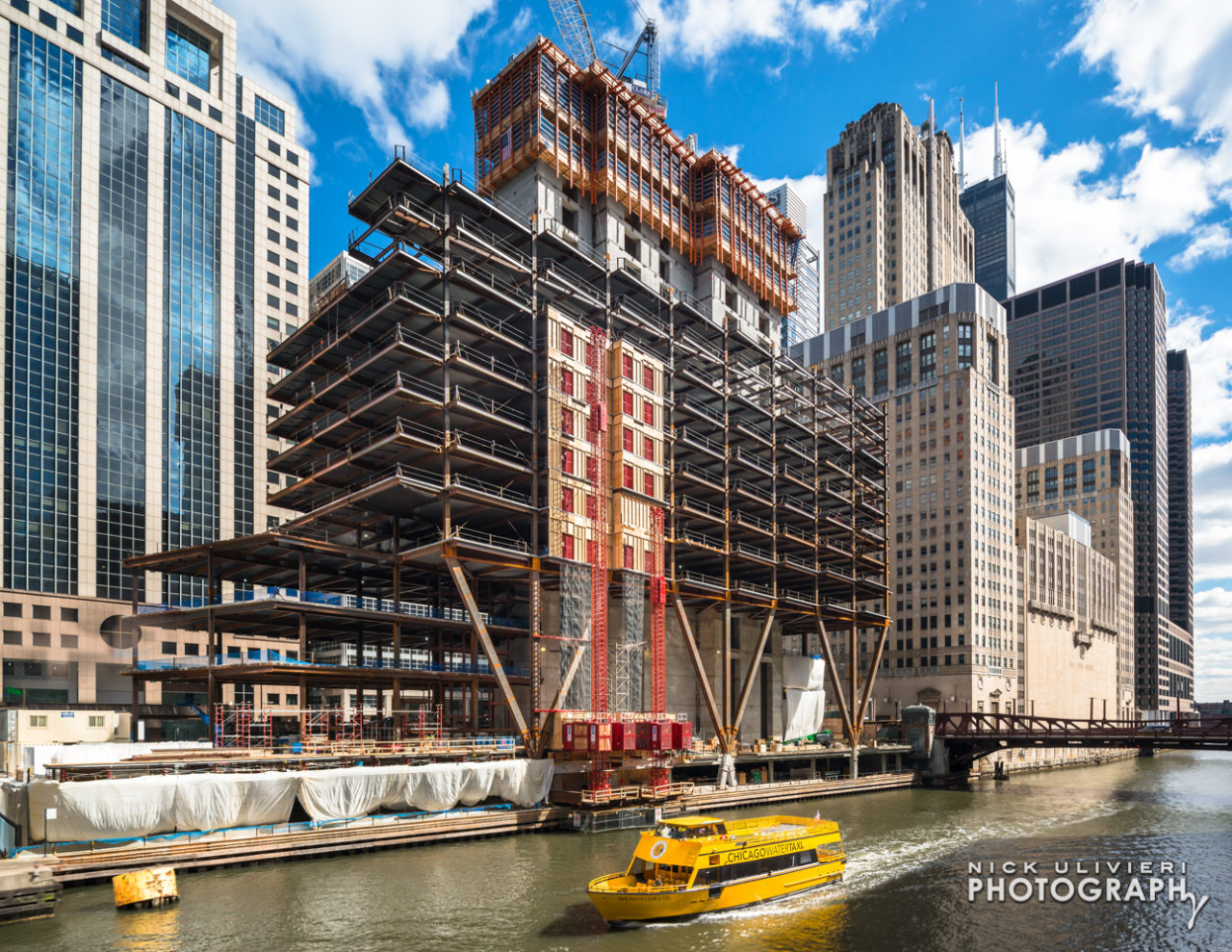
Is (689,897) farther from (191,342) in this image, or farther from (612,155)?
(191,342)

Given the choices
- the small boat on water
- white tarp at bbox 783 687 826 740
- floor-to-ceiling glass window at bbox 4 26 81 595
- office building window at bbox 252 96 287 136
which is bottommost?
white tarp at bbox 783 687 826 740

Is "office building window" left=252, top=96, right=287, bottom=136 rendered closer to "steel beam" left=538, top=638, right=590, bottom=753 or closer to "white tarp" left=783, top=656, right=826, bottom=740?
"steel beam" left=538, top=638, right=590, bottom=753

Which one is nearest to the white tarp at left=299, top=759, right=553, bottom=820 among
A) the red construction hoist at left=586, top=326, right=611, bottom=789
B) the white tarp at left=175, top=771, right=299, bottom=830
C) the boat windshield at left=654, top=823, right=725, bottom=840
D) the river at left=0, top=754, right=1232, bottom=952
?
the white tarp at left=175, top=771, right=299, bottom=830

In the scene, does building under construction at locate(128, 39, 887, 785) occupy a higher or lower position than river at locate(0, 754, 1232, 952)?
higher

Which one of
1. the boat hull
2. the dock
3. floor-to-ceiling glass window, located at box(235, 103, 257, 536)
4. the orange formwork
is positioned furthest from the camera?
floor-to-ceiling glass window, located at box(235, 103, 257, 536)

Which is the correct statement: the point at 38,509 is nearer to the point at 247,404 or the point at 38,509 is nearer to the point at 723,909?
the point at 247,404

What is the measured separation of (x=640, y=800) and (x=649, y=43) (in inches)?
3914

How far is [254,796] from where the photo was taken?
50.8 m

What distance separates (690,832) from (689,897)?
11.8 feet

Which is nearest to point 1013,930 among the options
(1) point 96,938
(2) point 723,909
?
(2) point 723,909

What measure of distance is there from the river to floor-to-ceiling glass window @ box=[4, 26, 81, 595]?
7031cm

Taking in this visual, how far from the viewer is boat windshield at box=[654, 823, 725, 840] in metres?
42.6

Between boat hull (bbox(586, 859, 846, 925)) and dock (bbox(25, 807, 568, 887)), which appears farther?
dock (bbox(25, 807, 568, 887))

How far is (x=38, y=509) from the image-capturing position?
341 ft
